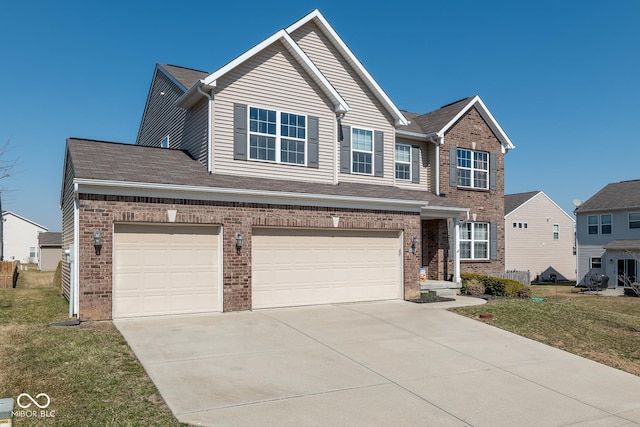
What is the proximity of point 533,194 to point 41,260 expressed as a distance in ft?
146

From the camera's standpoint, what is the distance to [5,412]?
4.11 meters

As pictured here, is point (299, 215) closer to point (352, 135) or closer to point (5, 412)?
point (352, 135)

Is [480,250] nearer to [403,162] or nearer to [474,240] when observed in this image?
[474,240]

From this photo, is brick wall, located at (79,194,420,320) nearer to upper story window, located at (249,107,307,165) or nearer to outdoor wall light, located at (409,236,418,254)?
outdoor wall light, located at (409,236,418,254)

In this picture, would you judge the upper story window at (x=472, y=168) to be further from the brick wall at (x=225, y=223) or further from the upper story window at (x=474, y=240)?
the brick wall at (x=225, y=223)

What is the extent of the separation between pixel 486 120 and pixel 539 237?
19.2 meters

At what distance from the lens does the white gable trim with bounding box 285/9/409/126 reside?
1764 cm

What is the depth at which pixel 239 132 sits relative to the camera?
14766 mm

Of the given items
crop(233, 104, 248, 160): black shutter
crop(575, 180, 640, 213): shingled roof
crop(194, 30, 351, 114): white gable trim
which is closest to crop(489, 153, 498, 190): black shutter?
crop(194, 30, 351, 114): white gable trim

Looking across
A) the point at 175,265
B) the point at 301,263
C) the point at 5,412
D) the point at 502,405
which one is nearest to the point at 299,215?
the point at 301,263

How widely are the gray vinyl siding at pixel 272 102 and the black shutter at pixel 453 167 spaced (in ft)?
24.6

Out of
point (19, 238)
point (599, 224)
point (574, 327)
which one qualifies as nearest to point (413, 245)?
point (574, 327)

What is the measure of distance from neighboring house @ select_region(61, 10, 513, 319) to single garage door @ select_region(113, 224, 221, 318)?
0.03m

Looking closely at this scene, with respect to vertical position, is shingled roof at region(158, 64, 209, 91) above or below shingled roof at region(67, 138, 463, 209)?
above
